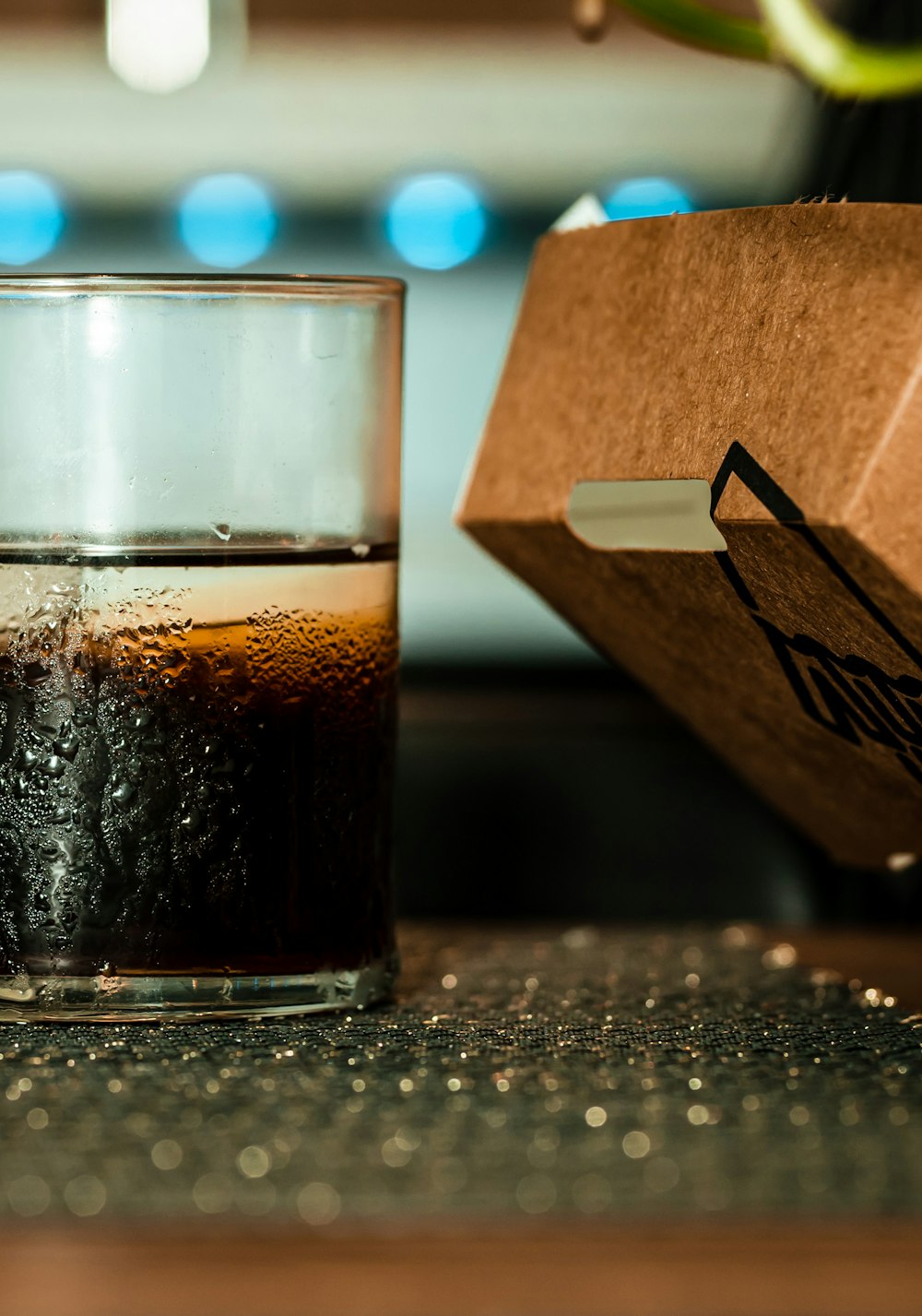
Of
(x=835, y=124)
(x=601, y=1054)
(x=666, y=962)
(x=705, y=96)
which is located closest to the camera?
(x=601, y=1054)

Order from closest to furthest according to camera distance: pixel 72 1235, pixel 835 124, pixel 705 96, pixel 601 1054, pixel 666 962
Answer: pixel 72 1235 < pixel 601 1054 < pixel 666 962 < pixel 835 124 < pixel 705 96

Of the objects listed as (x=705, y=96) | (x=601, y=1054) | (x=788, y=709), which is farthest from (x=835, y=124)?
(x=705, y=96)

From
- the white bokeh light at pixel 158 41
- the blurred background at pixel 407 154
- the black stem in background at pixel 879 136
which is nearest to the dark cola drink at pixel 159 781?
the black stem in background at pixel 879 136

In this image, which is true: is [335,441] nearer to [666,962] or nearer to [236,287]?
[236,287]

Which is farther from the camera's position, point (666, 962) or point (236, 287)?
point (666, 962)

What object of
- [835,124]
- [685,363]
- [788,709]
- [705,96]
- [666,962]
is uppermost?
[705,96]

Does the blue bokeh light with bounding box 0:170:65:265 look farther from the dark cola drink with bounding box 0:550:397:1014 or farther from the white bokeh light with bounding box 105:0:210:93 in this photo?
the dark cola drink with bounding box 0:550:397:1014

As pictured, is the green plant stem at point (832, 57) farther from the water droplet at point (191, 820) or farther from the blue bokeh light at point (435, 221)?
the blue bokeh light at point (435, 221)
